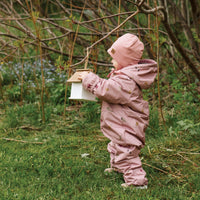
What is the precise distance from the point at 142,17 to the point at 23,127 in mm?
2562

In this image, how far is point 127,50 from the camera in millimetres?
2322

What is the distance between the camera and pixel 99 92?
224cm

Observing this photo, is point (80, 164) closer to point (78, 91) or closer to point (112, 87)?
point (78, 91)

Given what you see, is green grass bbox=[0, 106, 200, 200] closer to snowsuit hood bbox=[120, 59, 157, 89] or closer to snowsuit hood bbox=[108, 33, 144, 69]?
snowsuit hood bbox=[120, 59, 157, 89]

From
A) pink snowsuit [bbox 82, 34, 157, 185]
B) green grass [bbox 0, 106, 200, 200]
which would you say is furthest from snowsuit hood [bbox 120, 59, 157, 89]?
green grass [bbox 0, 106, 200, 200]

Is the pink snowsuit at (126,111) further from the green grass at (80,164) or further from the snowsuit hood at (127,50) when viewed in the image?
the green grass at (80,164)

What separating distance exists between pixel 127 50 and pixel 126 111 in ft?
1.58

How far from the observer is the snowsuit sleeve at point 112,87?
88.1 inches

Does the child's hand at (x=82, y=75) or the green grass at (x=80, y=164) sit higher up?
the child's hand at (x=82, y=75)

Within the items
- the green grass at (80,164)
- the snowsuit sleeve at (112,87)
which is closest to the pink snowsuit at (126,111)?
the snowsuit sleeve at (112,87)

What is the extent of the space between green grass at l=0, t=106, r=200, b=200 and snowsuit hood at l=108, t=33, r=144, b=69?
100 cm

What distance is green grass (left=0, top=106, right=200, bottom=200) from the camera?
2.27 metres

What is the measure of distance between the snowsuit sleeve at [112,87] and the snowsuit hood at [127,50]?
0.16 m

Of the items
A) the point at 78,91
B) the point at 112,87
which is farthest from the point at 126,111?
the point at 78,91
